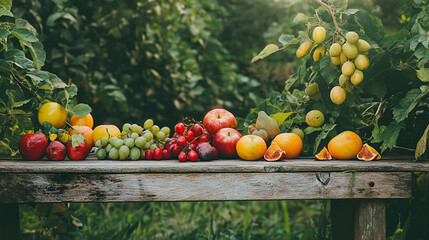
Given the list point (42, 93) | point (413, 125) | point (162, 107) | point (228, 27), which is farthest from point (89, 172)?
point (228, 27)

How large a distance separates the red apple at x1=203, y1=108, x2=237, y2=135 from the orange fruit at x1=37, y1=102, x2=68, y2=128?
704 mm

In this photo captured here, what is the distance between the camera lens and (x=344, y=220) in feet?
7.05

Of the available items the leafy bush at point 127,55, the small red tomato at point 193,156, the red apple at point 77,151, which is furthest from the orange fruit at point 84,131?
the leafy bush at point 127,55

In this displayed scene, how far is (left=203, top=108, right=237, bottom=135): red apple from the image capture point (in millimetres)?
2107

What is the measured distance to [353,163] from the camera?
1706mm

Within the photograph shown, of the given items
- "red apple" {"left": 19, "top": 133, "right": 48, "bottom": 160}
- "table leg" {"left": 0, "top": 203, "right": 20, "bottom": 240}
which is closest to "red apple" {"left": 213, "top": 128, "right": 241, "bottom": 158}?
"red apple" {"left": 19, "top": 133, "right": 48, "bottom": 160}

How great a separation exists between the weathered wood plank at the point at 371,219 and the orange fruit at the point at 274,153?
0.37m

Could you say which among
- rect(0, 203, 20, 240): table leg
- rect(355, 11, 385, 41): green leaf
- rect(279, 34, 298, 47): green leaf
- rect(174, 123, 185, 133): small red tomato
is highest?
rect(355, 11, 385, 41): green leaf

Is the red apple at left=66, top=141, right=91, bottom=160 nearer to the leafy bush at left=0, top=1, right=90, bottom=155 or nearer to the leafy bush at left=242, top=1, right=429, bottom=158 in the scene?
the leafy bush at left=0, top=1, right=90, bottom=155

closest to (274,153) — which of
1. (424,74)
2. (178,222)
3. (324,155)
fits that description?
(324,155)

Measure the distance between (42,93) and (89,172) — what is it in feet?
1.86

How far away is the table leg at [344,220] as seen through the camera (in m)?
2.14

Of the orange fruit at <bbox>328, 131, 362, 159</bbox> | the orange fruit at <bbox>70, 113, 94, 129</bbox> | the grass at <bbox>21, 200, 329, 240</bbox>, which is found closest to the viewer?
the orange fruit at <bbox>328, 131, 362, 159</bbox>

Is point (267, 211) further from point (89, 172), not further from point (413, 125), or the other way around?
point (89, 172)
